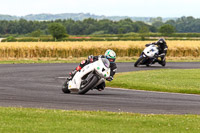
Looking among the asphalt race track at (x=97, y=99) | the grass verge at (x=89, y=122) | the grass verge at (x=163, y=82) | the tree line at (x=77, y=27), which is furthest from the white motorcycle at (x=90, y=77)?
the tree line at (x=77, y=27)

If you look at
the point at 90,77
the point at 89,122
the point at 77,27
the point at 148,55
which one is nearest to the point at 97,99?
the point at 90,77

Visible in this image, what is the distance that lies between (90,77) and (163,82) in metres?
5.48

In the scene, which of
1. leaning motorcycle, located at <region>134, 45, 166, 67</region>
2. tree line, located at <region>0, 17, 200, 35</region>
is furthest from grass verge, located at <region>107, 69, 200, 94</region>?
tree line, located at <region>0, 17, 200, 35</region>

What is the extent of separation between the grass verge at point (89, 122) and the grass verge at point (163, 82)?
6.80 m

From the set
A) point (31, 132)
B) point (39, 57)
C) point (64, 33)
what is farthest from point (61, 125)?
point (64, 33)

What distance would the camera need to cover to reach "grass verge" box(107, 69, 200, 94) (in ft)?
63.9

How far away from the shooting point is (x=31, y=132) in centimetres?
986

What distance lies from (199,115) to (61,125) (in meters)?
4.17

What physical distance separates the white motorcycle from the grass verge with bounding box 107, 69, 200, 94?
347 cm

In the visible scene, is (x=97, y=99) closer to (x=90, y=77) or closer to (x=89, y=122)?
(x=90, y=77)

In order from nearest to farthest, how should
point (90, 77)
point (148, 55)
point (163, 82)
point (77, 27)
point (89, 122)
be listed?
point (89, 122) < point (90, 77) < point (163, 82) < point (148, 55) < point (77, 27)

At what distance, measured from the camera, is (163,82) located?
21.5 m

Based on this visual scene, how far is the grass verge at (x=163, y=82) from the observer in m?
19.5

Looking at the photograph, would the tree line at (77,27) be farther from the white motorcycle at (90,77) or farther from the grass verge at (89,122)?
the grass verge at (89,122)
